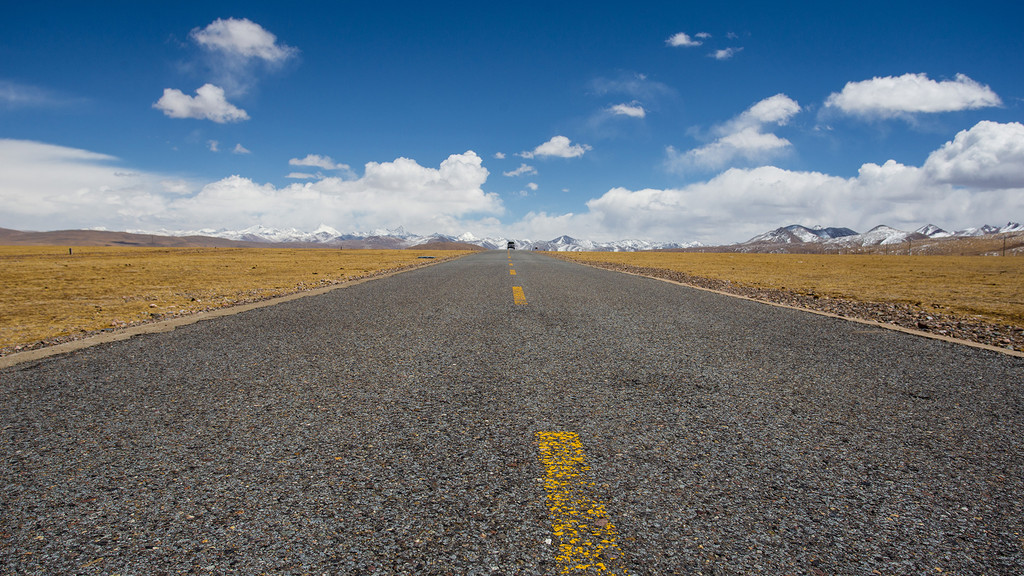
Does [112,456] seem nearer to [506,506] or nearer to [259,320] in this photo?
[506,506]

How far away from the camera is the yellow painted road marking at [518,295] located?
9234 mm

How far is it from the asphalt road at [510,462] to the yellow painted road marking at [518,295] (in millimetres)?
4172

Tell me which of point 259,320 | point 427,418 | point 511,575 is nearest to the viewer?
point 511,575

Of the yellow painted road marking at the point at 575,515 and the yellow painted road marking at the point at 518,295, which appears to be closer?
the yellow painted road marking at the point at 575,515

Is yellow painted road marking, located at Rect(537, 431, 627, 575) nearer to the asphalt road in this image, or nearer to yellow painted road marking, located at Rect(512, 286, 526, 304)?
the asphalt road

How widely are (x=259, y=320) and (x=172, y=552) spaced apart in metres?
6.07

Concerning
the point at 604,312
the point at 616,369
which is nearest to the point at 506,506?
the point at 616,369

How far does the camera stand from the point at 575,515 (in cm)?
201

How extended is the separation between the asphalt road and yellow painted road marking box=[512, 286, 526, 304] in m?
4.17

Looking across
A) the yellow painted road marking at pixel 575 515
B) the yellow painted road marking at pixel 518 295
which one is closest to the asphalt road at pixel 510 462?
the yellow painted road marking at pixel 575 515

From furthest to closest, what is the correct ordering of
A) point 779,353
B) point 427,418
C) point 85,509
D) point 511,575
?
point 779,353 < point 427,418 < point 85,509 < point 511,575

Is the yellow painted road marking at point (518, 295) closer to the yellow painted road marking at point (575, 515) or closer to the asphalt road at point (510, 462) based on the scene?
the asphalt road at point (510, 462)

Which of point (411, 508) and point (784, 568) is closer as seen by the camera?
point (784, 568)

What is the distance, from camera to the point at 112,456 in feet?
8.43
